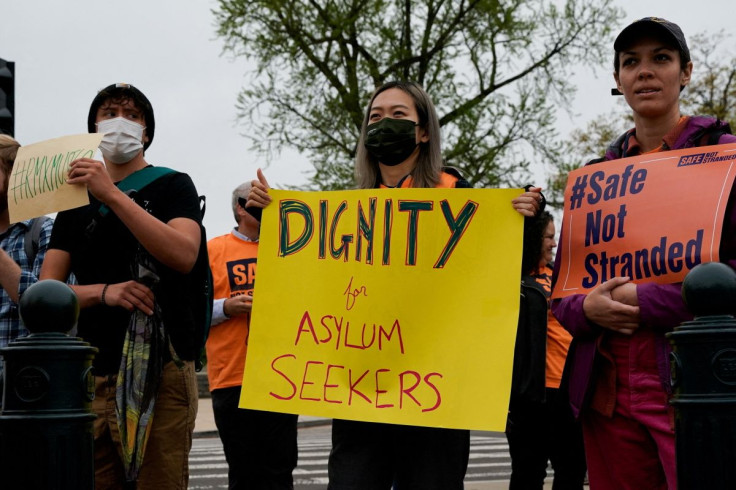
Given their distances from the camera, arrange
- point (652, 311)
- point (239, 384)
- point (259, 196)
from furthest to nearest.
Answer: point (239, 384), point (259, 196), point (652, 311)

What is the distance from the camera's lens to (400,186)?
154 inches

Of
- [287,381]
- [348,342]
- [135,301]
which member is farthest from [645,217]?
[135,301]

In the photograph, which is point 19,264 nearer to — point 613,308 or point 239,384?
point 239,384

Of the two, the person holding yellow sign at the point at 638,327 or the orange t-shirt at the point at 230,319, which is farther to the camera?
the orange t-shirt at the point at 230,319

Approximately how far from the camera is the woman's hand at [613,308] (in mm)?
3303

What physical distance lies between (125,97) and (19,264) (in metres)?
0.89

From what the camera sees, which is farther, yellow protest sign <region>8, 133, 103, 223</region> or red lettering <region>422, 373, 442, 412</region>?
yellow protest sign <region>8, 133, 103, 223</region>

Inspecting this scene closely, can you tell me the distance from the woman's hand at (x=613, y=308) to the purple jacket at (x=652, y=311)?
0.04 meters

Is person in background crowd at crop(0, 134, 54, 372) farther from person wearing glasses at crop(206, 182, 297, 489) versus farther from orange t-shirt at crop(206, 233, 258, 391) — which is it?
orange t-shirt at crop(206, 233, 258, 391)

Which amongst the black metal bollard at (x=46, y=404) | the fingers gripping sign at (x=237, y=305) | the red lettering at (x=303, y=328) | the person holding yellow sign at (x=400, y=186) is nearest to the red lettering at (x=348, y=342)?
the red lettering at (x=303, y=328)

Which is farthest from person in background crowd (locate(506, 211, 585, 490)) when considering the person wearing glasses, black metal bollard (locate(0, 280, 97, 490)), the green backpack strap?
black metal bollard (locate(0, 280, 97, 490))

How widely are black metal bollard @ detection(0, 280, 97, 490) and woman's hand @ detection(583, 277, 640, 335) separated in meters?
1.60

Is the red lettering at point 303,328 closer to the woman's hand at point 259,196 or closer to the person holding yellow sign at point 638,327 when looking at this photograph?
the woman's hand at point 259,196

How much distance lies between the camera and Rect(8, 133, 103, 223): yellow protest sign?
3.84 meters
